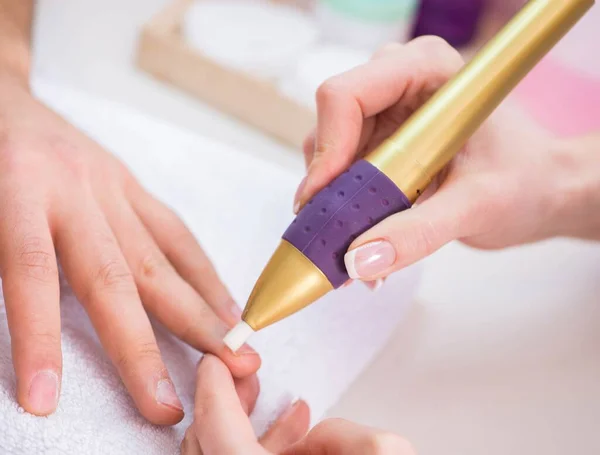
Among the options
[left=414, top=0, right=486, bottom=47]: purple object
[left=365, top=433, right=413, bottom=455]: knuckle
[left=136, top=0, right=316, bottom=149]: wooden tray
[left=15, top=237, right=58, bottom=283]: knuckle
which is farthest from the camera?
[left=414, top=0, right=486, bottom=47]: purple object

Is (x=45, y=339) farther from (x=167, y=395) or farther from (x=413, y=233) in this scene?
(x=413, y=233)

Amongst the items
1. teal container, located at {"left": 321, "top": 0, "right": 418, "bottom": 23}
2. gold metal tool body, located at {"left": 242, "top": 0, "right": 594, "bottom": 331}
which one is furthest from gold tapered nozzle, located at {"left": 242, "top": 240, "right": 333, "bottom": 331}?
teal container, located at {"left": 321, "top": 0, "right": 418, "bottom": 23}

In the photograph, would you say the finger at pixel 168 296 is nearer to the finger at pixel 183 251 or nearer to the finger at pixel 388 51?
the finger at pixel 183 251

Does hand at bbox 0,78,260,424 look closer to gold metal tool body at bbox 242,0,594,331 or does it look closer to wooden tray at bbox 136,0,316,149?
gold metal tool body at bbox 242,0,594,331

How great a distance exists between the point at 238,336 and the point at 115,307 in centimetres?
9

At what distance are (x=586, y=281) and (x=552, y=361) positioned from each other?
11 cm

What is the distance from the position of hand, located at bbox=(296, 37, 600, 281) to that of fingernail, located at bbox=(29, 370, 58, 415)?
18 cm

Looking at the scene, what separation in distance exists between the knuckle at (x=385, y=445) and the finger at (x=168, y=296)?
0.12 m

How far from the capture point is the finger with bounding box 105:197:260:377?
0.48m

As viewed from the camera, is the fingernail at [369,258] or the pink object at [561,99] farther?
the pink object at [561,99]

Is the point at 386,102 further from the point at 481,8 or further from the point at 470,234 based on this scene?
A: the point at 481,8

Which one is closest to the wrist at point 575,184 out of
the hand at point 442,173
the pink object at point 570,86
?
the hand at point 442,173

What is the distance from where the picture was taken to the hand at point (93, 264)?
441mm

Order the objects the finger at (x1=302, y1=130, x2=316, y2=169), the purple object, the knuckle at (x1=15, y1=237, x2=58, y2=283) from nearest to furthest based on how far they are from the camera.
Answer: the knuckle at (x1=15, y1=237, x2=58, y2=283), the finger at (x1=302, y1=130, x2=316, y2=169), the purple object
